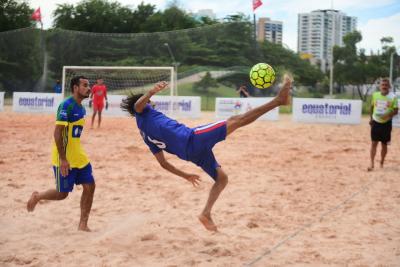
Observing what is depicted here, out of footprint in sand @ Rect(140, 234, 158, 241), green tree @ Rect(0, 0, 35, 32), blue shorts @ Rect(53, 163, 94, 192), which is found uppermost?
green tree @ Rect(0, 0, 35, 32)

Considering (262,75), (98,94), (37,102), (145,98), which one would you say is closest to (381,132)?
(262,75)

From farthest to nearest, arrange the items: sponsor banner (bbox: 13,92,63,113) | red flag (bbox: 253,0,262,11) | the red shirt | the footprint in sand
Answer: red flag (bbox: 253,0,262,11)
sponsor banner (bbox: 13,92,63,113)
the red shirt
the footprint in sand

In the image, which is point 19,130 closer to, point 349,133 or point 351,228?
point 349,133

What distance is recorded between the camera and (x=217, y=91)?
33469 millimetres

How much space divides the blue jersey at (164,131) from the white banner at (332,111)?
633 inches

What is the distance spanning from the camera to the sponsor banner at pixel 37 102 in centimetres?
2273

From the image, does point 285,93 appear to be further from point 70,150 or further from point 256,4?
point 256,4

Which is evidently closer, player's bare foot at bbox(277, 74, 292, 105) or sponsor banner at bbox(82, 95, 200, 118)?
player's bare foot at bbox(277, 74, 292, 105)

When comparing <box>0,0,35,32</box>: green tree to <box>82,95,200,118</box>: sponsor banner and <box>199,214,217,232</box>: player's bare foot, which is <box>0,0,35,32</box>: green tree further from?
<box>199,214,217,232</box>: player's bare foot

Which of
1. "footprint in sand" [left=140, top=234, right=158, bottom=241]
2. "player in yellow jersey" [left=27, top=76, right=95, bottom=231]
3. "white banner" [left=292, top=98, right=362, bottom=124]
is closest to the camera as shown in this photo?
"player in yellow jersey" [left=27, top=76, right=95, bottom=231]

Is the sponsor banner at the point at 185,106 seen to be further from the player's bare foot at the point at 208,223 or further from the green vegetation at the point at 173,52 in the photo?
the player's bare foot at the point at 208,223

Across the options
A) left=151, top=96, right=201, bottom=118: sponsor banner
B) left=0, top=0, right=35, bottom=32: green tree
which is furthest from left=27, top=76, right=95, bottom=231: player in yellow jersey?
left=0, top=0, right=35, bottom=32: green tree

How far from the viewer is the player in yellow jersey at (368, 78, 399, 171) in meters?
9.74

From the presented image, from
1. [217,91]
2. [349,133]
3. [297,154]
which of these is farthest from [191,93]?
[297,154]
